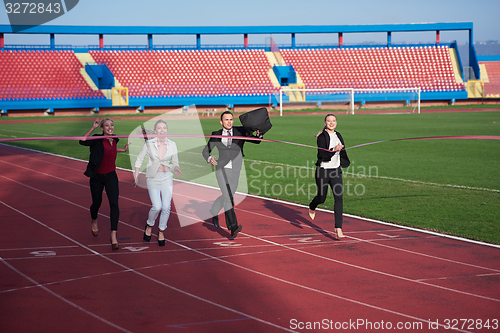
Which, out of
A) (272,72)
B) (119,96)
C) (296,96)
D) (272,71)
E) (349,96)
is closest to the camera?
(119,96)

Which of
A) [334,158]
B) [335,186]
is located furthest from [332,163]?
[335,186]

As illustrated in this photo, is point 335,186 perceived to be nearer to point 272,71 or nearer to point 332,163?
point 332,163

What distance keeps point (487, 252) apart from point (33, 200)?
914cm

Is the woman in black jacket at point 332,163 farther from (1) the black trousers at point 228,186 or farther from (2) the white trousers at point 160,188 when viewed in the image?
(2) the white trousers at point 160,188

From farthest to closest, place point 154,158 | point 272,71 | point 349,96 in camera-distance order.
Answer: point 272,71 → point 349,96 → point 154,158

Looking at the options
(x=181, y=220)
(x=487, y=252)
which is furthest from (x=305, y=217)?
(x=487, y=252)

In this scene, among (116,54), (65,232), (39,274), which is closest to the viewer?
(39,274)

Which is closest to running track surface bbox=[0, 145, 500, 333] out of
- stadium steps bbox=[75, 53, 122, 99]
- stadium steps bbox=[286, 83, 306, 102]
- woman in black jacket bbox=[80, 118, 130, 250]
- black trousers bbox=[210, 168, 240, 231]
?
black trousers bbox=[210, 168, 240, 231]

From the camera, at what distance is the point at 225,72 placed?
190 feet

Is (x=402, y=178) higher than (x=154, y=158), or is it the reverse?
(x=154, y=158)

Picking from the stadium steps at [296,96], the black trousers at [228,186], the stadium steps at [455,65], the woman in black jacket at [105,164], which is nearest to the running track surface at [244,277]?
the black trousers at [228,186]

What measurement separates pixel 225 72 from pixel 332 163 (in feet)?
167

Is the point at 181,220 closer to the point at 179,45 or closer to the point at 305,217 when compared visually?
the point at 305,217

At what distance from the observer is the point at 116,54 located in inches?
2267
